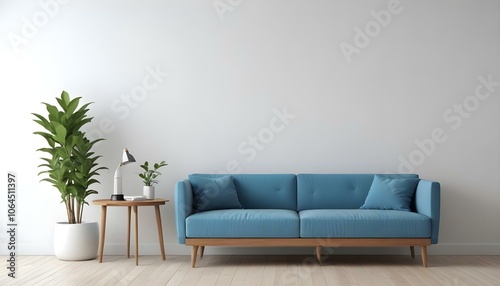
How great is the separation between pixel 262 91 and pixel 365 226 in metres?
1.78

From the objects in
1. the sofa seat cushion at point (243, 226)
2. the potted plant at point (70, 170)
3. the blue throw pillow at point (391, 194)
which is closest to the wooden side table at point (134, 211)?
the potted plant at point (70, 170)

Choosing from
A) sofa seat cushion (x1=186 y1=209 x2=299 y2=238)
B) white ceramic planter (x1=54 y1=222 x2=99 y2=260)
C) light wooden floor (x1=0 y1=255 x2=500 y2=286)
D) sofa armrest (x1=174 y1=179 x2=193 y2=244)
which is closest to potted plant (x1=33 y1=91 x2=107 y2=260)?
white ceramic planter (x1=54 y1=222 x2=99 y2=260)

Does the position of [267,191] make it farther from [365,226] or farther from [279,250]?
[365,226]

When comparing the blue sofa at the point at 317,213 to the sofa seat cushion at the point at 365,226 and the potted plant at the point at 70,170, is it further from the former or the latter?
the potted plant at the point at 70,170

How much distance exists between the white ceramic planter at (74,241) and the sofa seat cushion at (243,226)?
1.11 metres

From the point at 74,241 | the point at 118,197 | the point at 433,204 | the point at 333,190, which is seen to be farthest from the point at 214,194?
the point at 433,204

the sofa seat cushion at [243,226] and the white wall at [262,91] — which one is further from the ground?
the white wall at [262,91]

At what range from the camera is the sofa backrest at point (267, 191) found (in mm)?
6004

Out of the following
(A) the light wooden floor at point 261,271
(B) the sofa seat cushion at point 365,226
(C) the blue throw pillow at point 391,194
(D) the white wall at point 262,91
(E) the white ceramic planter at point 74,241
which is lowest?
(A) the light wooden floor at point 261,271

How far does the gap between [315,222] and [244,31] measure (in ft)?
7.01

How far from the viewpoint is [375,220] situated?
5352 millimetres

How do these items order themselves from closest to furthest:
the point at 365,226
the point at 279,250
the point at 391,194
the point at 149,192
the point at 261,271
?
the point at 261,271 < the point at 365,226 < the point at 391,194 < the point at 149,192 < the point at 279,250

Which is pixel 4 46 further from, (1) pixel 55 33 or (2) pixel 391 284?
(2) pixel 391 284

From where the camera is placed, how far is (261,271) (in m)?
5.24
